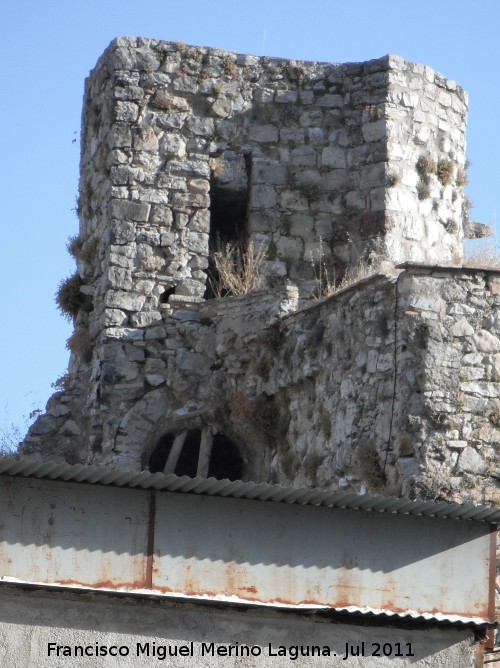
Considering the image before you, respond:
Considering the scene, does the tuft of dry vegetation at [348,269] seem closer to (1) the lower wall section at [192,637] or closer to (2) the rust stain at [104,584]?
(1) the lower wall section at [192,637]

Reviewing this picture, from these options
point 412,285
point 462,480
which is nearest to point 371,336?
point 412,285

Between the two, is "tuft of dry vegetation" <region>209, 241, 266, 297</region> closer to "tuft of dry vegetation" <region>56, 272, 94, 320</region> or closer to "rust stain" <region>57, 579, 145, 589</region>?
"tuft of dry vegetation" <region>56, 272, 94, 320</region>

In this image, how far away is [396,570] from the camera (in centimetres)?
1148

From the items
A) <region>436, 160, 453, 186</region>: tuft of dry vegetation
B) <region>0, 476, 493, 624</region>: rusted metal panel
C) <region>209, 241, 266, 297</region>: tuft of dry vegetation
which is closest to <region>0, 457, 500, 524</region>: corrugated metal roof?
<region>0, 476, 493, 624</region>: rusted metal panel

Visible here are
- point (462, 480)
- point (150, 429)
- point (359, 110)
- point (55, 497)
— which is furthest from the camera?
point (359, 110)

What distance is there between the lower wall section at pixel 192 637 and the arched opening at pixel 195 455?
712 cm

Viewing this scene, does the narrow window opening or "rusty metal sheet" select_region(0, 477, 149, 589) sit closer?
→ "rusty metal sheet" select_region(0, 477, 149, 589)

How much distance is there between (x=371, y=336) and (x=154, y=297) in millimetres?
4323

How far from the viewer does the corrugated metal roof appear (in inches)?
420

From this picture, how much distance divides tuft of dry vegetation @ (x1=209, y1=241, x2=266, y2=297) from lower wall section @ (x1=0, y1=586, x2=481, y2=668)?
26.7ft

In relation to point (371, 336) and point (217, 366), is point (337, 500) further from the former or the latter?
point (217, 366)

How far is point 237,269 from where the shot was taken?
770 inches

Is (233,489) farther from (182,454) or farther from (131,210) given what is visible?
(131,210)

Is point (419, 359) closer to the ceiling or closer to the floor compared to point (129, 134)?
closer to the floor
